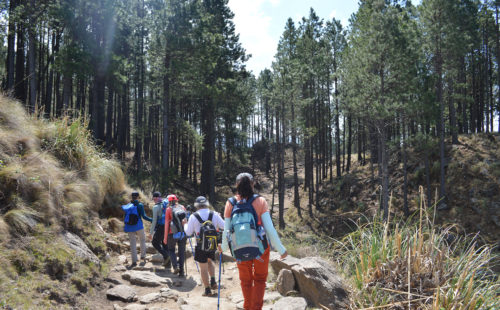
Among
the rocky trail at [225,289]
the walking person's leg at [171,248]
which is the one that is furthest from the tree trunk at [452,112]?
the walking person's leg at [171,248]

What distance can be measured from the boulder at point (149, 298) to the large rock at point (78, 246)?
1319 millimetres

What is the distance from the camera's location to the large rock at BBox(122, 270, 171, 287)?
20.3ft

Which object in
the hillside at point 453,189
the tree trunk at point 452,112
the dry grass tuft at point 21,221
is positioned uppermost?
the tree trunk at point 452,112

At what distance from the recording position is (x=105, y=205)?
947 centimetres

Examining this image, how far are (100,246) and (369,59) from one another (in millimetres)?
17110

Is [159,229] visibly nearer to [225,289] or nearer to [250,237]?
[225,289]

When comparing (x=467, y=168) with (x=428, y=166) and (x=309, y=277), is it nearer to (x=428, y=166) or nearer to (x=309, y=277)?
(x=428, y=166)

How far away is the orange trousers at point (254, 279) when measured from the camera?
388 cm

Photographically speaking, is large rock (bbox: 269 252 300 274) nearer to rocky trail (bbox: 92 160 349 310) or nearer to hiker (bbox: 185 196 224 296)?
rocky trail (bbox: 92 160 349 310)

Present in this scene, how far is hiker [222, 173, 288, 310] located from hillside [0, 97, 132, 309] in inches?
102

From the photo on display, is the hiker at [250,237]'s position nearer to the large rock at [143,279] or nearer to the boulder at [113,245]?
the large rock at [143,279]

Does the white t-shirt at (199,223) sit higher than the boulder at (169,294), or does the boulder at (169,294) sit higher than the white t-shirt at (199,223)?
the white t-shirt at (199,223)

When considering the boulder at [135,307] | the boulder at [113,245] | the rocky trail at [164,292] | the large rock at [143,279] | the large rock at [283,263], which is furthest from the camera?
the boulder at [113,245]

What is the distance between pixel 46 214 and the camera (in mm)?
5469
